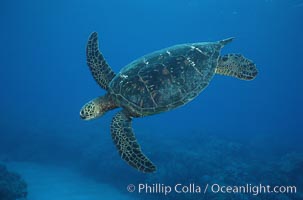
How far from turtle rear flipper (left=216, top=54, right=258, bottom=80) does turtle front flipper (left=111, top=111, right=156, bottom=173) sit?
249cm

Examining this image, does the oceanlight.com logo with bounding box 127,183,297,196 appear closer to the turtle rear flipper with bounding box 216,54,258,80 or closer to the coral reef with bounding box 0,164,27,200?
the coral reef with bounding box 0,164,27,200

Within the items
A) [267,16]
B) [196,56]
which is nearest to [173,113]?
[267,16]

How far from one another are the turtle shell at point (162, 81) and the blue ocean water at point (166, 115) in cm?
706

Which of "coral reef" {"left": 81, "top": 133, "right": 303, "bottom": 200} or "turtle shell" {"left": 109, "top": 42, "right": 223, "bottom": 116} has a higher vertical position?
"coral reef" {"left": 81, "top": 133, "right": 303, "bottom": 200}

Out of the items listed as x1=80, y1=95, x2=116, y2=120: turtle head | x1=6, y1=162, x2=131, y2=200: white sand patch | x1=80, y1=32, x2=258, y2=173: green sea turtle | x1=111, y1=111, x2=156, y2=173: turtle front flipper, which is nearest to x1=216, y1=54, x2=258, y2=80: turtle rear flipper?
x1=80, y1=32, x2=258, y2=173: green sea turtle

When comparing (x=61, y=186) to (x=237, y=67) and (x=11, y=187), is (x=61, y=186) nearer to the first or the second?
(x=11, y=187)

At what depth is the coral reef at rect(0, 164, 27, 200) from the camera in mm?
11891

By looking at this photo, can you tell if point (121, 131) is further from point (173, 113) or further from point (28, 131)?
point (173, 113)

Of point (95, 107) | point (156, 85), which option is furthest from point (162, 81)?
point (95, 107)

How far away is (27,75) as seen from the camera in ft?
456

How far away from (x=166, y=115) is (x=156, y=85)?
44.8 m

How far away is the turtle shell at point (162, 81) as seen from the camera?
18.5 ft

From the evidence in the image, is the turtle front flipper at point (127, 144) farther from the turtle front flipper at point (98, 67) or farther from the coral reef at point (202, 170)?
the coral reef at point (202, 170)

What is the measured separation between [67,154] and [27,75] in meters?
132
